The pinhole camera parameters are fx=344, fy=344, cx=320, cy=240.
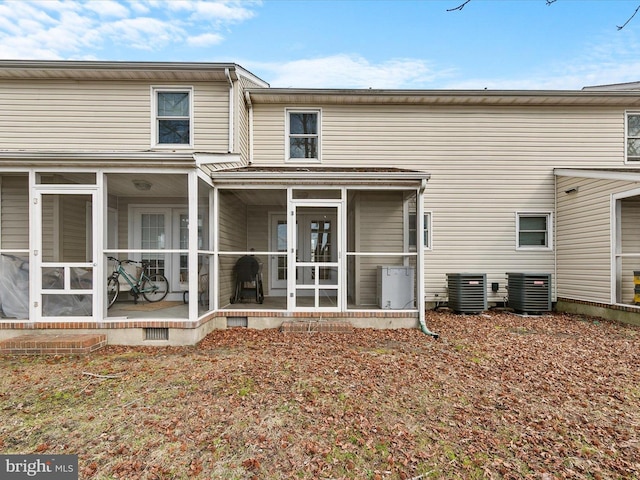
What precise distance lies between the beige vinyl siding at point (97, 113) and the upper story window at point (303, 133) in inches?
70.4

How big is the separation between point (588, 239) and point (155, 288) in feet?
33.4

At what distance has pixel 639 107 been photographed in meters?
9.04

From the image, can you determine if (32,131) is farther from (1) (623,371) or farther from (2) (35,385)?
(1) (623,371)

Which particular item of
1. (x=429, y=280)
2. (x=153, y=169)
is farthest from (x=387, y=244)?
(x=153, y=169)

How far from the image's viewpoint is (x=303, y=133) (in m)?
9.12

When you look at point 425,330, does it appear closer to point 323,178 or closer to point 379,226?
point 379,226

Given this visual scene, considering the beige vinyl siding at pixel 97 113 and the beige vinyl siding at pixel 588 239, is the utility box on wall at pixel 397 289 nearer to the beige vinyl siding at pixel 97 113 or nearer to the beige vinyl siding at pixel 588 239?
the beige vinyl siding at pixel 588 239

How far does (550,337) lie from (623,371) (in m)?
1.71

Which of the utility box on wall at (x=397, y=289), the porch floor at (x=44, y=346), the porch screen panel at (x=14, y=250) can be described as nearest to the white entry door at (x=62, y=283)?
the porch screen panel at (x=14, y=250)

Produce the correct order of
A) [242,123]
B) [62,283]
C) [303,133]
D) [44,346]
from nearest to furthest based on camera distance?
1. [44,346]
2. [62,283]
3. [242,123]
4. [303,133]

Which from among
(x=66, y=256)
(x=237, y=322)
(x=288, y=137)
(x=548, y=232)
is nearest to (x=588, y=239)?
(x=548, y=232)

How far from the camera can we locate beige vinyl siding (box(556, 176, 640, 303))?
759cm

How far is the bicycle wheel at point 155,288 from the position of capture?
309 inches

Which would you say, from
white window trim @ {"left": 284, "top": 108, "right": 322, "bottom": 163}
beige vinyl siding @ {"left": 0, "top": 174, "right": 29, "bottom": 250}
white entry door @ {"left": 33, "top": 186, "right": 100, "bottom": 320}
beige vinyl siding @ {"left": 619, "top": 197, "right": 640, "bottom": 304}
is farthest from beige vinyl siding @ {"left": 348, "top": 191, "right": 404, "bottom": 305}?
beige vinyl siding @ {"left": 0, "top": 174, "right": 29, "bottom": 250}
